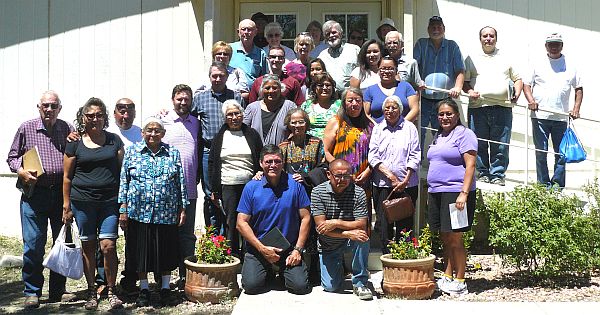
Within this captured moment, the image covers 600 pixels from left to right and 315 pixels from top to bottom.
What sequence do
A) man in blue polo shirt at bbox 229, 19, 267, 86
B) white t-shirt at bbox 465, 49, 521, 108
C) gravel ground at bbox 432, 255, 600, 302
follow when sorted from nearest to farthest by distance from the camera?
gravel ground at bbox 432, 255, 600, 302 < man in blue polo shirt at bbox 229, 19, 267, 86 < white t-shirt at bbox 465, 49, 521, 108

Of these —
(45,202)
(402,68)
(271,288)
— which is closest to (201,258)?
(271,288)

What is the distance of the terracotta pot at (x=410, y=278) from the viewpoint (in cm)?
664

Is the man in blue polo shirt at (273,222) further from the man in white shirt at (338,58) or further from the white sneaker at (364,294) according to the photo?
the man in white shirt at (338,58)

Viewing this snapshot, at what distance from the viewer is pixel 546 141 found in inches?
339

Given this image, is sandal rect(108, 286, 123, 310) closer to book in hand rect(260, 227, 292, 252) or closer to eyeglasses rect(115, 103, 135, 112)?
book in hand rect(260, 227, 292, 252)

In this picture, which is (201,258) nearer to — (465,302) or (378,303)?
(378,303)

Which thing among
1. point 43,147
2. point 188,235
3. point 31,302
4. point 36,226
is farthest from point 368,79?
point 31,302

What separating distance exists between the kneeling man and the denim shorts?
1.73 m

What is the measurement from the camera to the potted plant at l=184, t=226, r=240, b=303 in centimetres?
664

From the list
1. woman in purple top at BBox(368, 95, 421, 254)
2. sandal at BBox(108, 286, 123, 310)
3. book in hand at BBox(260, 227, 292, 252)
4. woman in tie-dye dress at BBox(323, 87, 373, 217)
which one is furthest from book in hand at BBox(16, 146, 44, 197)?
woman in purple top at BBox(368, 95, 421, 254)

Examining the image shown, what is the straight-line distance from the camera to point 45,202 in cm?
672

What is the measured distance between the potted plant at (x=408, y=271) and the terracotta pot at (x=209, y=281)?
1.34m

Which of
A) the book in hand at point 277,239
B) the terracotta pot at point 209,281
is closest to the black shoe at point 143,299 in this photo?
the terracotta pot at point 209,281

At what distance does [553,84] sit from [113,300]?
5.32 metres
